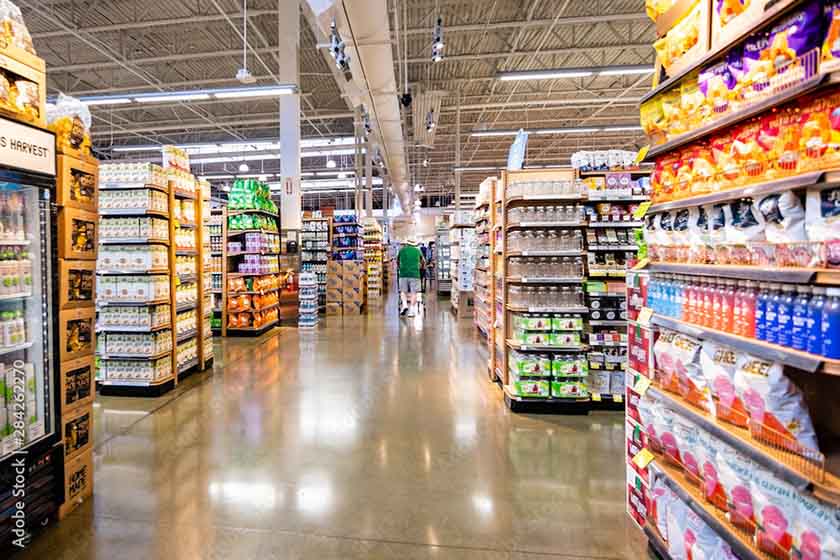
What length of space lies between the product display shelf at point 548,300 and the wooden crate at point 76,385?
12.0ft

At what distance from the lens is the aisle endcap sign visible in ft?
7.60

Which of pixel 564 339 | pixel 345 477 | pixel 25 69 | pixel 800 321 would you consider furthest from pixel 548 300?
pixel 25 69

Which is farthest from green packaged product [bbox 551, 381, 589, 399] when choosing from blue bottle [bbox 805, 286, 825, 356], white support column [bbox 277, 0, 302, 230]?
white support column [bbox 277, 0, 302, 230]

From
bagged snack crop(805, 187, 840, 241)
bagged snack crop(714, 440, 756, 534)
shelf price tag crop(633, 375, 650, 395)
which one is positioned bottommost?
bagged snack crop(714, 440, 756, 534)

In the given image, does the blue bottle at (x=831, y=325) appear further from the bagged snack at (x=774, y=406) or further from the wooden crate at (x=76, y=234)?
the wooden crate at (x=76, y=234)

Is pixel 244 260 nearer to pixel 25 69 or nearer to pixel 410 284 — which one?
pixel 410 284

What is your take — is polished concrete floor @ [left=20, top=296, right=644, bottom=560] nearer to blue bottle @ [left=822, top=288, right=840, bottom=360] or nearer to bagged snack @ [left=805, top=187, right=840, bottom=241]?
blue bottle @ [left=822, top=288, right=840, bottom=360]

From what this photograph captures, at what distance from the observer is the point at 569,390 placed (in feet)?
15.0

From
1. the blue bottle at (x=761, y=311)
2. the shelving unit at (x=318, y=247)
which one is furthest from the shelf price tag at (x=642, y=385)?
the shelving unit at (x=318, y=247)

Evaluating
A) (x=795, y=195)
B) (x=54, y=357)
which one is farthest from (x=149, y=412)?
(x=795, y=195)

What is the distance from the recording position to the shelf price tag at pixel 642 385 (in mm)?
2361

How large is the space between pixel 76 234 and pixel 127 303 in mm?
2485

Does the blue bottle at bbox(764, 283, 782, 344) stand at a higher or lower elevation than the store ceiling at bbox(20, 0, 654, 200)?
lower

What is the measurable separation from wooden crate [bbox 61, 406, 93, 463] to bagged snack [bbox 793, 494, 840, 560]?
3688mm
